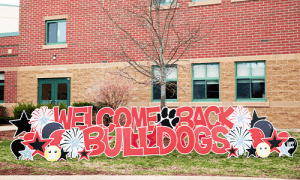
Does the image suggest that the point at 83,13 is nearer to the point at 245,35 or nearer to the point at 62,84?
the point at 62,84

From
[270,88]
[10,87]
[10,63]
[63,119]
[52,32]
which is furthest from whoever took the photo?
[10,63]

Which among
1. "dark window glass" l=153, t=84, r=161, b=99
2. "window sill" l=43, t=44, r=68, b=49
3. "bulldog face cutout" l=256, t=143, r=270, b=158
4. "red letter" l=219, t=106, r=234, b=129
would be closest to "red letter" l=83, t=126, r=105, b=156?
"red letter" l=219, t=106, r=234, b=129

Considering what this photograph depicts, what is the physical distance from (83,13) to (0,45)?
6.21 m

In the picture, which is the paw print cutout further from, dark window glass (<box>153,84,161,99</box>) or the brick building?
dark window glass (<box>153,84,161,99</box>)

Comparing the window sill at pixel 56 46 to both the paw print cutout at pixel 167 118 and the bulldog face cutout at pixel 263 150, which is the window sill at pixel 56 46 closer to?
the paw print cutout at pixel 167 118

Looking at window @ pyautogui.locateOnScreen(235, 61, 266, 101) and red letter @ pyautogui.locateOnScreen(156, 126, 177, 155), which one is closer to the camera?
red letter @ pyautogui.locateOnScreen(156, 126, 177, 155)

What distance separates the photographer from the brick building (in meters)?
12.9

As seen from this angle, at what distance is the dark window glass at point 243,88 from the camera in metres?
13.4

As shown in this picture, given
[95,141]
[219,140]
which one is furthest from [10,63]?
[219,140]

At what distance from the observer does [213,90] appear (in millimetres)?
13773

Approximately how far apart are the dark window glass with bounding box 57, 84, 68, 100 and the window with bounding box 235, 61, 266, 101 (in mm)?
9407

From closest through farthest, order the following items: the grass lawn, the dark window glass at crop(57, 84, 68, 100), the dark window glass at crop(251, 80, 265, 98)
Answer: the grass lawn < the dark window glass at crop(251, 80, 265, 98) < the dark window glass at crop(57, 84, 68, 100)

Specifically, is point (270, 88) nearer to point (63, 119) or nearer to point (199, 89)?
point (199, 89)

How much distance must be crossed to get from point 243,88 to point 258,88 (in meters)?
0.67
